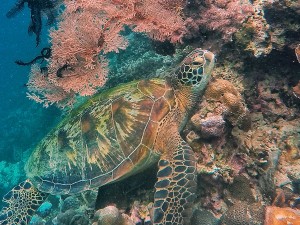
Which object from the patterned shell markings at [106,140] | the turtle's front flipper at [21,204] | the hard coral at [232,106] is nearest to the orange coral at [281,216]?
the hard coral at [232,106]

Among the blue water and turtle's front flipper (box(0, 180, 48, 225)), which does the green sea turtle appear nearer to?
turtle's front flipper (box(0, 180, 48, 225))

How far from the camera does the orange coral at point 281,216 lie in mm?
2301

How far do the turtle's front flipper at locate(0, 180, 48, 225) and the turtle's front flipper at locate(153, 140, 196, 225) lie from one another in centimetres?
216

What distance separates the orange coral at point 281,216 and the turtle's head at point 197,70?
1637mm

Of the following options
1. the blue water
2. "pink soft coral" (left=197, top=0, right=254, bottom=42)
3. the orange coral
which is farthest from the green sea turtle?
the blue water

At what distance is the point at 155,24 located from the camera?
3.70 meters

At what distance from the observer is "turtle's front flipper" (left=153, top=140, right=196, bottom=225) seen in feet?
8.41

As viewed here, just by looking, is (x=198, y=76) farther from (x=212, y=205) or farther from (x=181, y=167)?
(x=212, y=205)

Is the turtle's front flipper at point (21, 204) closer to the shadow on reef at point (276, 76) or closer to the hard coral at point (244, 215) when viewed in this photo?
the hard coral at point (244, 215)

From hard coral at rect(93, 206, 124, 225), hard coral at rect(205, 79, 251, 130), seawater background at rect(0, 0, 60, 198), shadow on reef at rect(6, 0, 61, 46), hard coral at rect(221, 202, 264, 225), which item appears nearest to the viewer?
hard coral at rect(221, 202, 264, 225)

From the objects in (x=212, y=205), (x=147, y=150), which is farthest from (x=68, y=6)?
(x=212, y=205)

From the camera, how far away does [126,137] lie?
3.21 meters

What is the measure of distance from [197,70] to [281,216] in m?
1.90

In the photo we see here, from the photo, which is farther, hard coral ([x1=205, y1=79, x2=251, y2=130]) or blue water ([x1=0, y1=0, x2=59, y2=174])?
blue water ([x1=0, y1=0, x2=59, y2=174])
